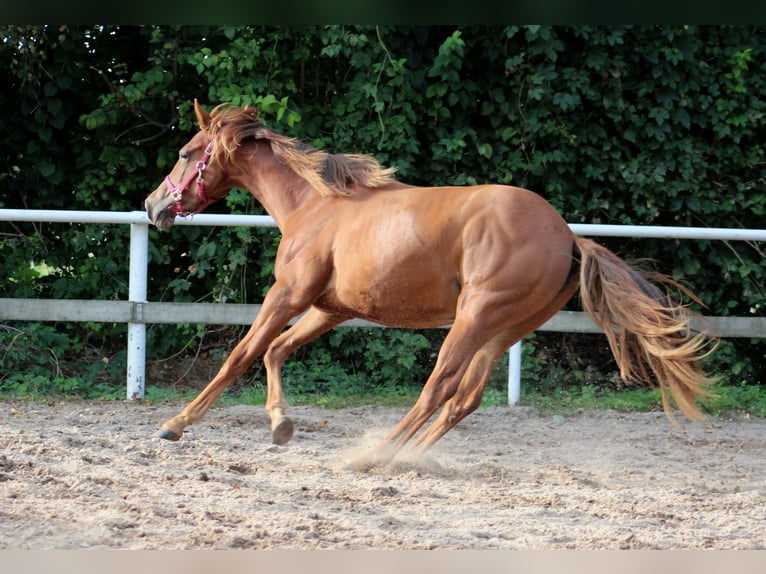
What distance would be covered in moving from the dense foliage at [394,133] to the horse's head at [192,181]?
2.30 m

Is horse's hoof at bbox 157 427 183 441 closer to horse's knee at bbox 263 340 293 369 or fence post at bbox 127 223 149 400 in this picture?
horse's knee at bbox 263 340 293 369

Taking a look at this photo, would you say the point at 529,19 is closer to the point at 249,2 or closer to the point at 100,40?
the point at 249,2

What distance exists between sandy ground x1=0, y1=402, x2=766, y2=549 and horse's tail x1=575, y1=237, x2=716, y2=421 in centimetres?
54

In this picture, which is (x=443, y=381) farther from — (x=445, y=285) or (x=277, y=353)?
(x=277, y=353)

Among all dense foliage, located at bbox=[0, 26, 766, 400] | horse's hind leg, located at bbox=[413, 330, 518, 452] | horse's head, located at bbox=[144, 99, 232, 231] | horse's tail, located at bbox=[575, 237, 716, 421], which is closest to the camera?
horse's tail, located at bbox=[575, 237, 716, 421]

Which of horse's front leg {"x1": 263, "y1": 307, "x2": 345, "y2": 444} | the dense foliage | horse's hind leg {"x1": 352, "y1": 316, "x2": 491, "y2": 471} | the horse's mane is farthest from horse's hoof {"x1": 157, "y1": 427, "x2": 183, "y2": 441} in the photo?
the dense foliage

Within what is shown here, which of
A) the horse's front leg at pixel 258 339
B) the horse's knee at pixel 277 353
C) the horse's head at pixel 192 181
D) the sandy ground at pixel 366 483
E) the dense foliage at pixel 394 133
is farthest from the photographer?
the dense foliage at pixel 394 133

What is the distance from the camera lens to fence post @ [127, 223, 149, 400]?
21.9ft

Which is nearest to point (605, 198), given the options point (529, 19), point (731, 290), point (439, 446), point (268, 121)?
point (731, 290)

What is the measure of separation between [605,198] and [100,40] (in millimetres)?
4954

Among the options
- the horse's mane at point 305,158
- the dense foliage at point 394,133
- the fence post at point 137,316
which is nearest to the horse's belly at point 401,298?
the horse's mane at point 305,158

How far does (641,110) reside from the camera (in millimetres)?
8297

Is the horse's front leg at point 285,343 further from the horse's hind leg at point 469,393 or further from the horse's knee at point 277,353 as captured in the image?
the horse's hind leg at point 469,393

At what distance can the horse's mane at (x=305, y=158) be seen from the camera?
5.16m
